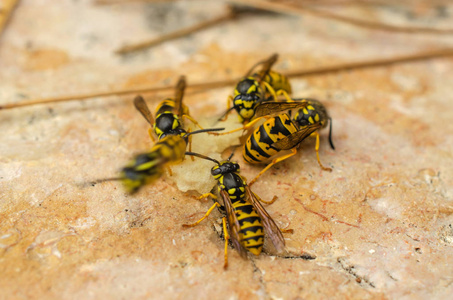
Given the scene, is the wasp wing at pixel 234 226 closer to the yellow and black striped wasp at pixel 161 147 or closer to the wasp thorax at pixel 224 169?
the wasp thorax at pixel 224 169

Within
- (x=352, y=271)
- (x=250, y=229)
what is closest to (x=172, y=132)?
(x=250, y=229)

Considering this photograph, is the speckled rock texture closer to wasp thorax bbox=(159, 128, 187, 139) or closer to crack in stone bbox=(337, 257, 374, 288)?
crack in stone bbox=(337, 257, 374, 288)

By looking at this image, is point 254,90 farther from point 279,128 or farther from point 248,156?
point 248,156

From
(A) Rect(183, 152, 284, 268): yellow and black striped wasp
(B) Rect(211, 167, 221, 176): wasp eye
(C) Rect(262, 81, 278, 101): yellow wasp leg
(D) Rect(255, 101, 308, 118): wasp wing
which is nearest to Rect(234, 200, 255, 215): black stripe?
(A) Rect(183, 152, 284, 268): yellow and black striped wasp

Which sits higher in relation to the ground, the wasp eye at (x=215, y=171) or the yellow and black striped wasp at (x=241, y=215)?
the wasp eye at (x=215, y=171)

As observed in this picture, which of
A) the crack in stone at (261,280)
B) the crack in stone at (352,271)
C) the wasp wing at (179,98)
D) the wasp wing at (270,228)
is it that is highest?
the wasp wing at (179,98)

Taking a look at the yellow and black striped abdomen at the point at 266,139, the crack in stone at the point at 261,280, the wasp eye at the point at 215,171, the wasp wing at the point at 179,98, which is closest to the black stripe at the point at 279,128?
the yellow and black striped abdomen at the point at 266,139

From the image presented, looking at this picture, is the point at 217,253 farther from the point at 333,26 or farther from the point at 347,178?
the point at 333,26
